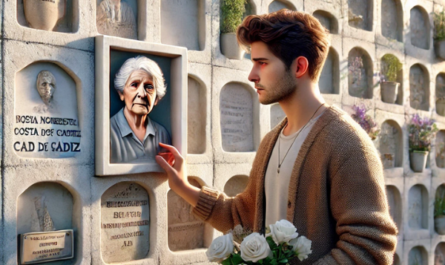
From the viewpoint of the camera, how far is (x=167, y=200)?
338 centimetres

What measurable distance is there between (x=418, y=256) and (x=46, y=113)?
3.91 meters

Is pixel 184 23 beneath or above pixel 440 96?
above

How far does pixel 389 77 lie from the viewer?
496cm

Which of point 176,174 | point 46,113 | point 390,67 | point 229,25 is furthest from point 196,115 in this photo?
point 390,67

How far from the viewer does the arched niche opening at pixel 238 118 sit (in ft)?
12.0

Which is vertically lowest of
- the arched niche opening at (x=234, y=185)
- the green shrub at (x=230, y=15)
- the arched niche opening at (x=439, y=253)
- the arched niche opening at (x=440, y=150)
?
the arched niche opening at (x=439, y=253)

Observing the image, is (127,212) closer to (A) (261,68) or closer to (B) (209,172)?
(B) (209,172)

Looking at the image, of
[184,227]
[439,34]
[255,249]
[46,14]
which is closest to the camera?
[255,249]

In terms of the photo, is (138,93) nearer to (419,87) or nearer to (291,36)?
(291,36)

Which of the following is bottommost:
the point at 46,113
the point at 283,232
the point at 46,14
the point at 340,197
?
the point at 283,232

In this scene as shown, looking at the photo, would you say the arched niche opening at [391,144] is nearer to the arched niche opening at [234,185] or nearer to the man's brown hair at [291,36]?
the arched niche opening at [234,185]

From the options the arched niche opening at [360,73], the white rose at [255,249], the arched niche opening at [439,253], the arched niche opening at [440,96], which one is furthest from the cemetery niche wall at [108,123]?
the arched niche opening at [439,253]

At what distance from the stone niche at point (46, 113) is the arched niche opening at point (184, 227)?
0.80 m

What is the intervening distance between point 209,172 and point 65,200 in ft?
3.18
